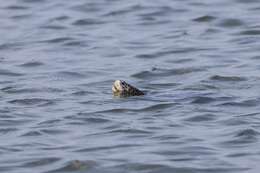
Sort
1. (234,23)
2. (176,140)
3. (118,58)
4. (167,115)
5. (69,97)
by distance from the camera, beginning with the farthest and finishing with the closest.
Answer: (234,23), (118,58), (69,97), (167,115), (176,140)

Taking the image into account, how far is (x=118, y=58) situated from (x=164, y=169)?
252 inches

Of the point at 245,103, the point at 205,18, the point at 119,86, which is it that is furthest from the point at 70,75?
the point at 205,18

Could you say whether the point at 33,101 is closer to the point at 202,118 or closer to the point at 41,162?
the point at 202,118

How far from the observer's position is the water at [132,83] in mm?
11461

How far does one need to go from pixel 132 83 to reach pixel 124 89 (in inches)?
43.1

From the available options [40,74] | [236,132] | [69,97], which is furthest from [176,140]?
[40,74]

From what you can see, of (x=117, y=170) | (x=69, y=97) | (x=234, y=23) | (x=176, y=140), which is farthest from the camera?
(x=234, y=23)

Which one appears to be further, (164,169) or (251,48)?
(251,48)

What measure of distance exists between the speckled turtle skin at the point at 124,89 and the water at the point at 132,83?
0.14 meters

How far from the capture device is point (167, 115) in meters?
13.3

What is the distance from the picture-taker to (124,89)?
14.3 metres

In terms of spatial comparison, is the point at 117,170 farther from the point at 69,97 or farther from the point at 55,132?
the point at 69,97

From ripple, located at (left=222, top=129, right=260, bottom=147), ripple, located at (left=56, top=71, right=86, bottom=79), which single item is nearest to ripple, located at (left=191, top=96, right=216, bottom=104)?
ripple, located at (left=222, top=129, right=260, bottom=147)

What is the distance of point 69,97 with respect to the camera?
14469mm
